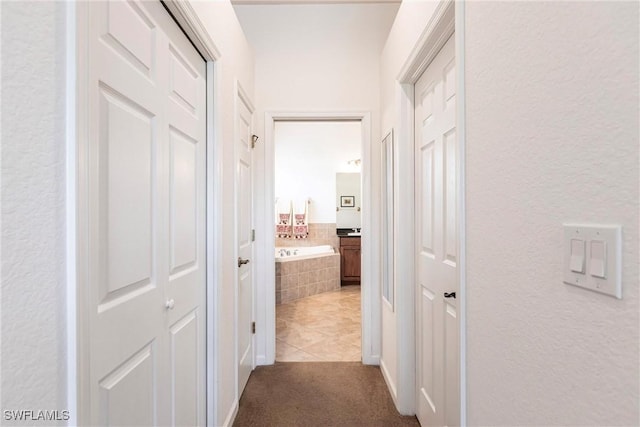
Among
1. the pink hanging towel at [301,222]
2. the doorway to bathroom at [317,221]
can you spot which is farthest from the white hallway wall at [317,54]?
the pink hanging towel at [301,222]

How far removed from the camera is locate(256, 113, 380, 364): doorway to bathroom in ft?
8.97

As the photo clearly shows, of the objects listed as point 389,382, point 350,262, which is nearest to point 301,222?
point 350,262

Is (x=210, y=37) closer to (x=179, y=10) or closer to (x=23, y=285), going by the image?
(x=179, y=10)

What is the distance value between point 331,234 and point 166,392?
5231 mm

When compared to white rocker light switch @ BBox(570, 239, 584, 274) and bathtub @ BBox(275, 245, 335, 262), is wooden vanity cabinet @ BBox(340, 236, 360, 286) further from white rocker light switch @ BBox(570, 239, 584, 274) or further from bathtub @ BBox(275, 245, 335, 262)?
white rocker light switch @ BBox(570, 239, 584, 274)

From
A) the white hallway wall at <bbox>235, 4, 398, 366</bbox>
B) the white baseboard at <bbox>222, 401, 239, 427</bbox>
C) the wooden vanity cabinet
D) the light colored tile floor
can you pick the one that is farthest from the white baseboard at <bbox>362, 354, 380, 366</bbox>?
the wooden vanity cabinet

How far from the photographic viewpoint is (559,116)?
27.4 inches

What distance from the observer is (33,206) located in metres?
0.62

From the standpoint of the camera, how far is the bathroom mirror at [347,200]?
636 cm

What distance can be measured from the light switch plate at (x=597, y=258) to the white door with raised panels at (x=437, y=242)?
0.65 metres

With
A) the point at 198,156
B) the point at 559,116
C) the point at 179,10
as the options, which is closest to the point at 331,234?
the point at 198,156

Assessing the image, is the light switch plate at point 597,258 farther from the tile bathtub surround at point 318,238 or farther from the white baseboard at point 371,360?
the tile bathtub surround at point 318,238

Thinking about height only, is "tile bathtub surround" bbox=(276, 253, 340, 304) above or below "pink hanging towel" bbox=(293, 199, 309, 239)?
below

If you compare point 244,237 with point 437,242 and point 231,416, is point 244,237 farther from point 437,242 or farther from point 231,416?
point 437,242
